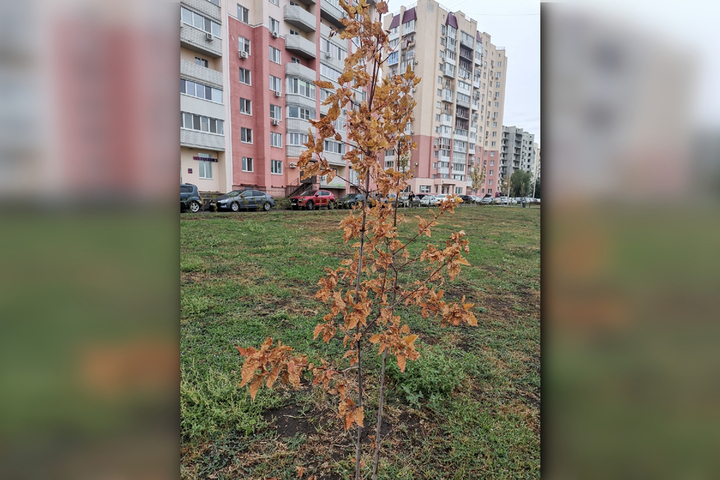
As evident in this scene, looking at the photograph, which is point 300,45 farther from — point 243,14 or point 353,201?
point 353,201

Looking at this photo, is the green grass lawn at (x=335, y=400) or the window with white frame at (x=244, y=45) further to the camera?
the window with white frame at (x=244, y=45)

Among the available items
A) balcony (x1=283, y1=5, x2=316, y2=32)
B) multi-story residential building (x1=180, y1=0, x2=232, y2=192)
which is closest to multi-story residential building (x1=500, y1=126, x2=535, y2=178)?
balcony (x1=283, y1=5, x2=316, y2=32)

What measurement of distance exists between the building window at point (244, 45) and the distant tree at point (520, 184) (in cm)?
4974

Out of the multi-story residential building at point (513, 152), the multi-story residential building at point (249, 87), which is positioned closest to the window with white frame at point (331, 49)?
the multi-story residential building at point (249, 87)

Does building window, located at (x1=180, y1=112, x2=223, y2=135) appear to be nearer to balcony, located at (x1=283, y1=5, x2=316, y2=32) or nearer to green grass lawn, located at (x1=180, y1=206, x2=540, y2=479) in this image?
balcony, located at (x1=283, y1=5, x2=316, y2=32)

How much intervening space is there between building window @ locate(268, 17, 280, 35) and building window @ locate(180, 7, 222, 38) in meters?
4.01

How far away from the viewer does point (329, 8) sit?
103 ft

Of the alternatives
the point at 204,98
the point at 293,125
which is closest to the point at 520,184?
the point at 293,125

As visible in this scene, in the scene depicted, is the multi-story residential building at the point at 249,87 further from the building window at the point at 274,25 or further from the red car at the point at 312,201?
the red car at the point at 312,201

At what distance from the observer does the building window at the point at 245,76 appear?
87.7 ft

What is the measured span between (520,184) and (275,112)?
51187mm

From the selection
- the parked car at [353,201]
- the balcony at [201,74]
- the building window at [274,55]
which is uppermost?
the building window at [274,55]
